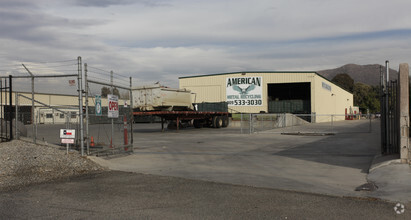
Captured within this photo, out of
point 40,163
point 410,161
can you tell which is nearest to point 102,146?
point 40,163

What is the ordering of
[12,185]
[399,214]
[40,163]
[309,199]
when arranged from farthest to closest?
1. [40,163]
2. [12,185]
3. [309,199]
4. [399,214]

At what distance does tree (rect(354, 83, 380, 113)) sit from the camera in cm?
11606

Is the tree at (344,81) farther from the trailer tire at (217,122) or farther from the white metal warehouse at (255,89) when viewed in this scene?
the trailer tire at (217,122)

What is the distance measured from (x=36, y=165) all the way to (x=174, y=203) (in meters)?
5.68

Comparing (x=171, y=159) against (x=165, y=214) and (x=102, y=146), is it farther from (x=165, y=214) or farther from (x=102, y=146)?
(x=165, y=214)

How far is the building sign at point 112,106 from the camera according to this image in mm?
13375

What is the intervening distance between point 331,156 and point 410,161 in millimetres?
3735

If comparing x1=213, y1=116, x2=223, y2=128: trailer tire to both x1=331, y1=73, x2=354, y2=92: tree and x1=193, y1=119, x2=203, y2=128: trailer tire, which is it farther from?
x1=331, y1=73, x2=354, y2=92: tree

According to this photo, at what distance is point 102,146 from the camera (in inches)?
570

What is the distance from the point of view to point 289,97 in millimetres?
67312

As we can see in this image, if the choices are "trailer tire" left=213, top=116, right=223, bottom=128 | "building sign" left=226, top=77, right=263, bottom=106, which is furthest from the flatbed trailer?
"building sign" left=226, top=77, right=263, bottom=106

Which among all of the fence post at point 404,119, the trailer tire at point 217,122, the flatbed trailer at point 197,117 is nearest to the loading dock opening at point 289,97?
the flatbed trailer at point 197,117

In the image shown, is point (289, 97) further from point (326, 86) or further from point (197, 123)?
point (197, 123)

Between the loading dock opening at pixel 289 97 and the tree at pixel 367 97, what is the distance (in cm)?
5869
